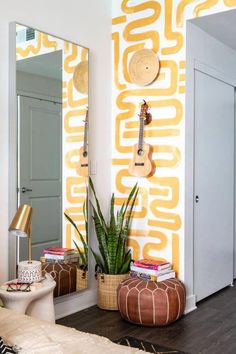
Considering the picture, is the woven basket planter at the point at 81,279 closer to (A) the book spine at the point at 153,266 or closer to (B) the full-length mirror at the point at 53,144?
(B) the full-length mirror at the point at 53,144

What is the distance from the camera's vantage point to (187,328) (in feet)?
10.3

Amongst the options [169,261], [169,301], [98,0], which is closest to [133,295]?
[169,301]

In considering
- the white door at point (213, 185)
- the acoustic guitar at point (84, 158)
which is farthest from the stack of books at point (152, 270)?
the acoustic guitar at point (84, 158)

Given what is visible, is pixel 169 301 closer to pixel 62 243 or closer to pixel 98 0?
pixel 62 243

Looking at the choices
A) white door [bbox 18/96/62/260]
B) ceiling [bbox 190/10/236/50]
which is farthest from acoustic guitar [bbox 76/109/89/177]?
ceiling [bbox 190/10/236/50]

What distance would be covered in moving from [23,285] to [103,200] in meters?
1.43

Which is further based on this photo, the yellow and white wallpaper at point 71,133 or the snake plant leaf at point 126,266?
the snake plant leaf at point 126,266

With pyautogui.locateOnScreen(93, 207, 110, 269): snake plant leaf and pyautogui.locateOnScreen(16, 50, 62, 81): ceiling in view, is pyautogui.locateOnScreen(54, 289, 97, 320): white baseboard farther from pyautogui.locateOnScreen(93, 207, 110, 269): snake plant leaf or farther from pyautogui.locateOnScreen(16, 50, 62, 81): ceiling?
pyautogui.locateOnScreen(16, 50, 62, 81): ceiling

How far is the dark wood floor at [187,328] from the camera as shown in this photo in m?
2.83

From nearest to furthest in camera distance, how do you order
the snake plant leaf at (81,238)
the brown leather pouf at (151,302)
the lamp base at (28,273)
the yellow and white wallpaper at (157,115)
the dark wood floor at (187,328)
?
the lamp base at (28,273), the dark wood floor at (187,328), the brown leather pouf at (151,302), the snake plant leaf at (81,238), the yellow and white wallpaper at (157,115)

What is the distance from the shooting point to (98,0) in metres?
3.71

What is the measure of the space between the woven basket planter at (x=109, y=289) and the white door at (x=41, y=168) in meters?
0.53

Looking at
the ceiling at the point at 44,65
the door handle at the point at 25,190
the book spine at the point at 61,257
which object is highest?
the ceiling at the point at 44,65

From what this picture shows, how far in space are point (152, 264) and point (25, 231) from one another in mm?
1207
